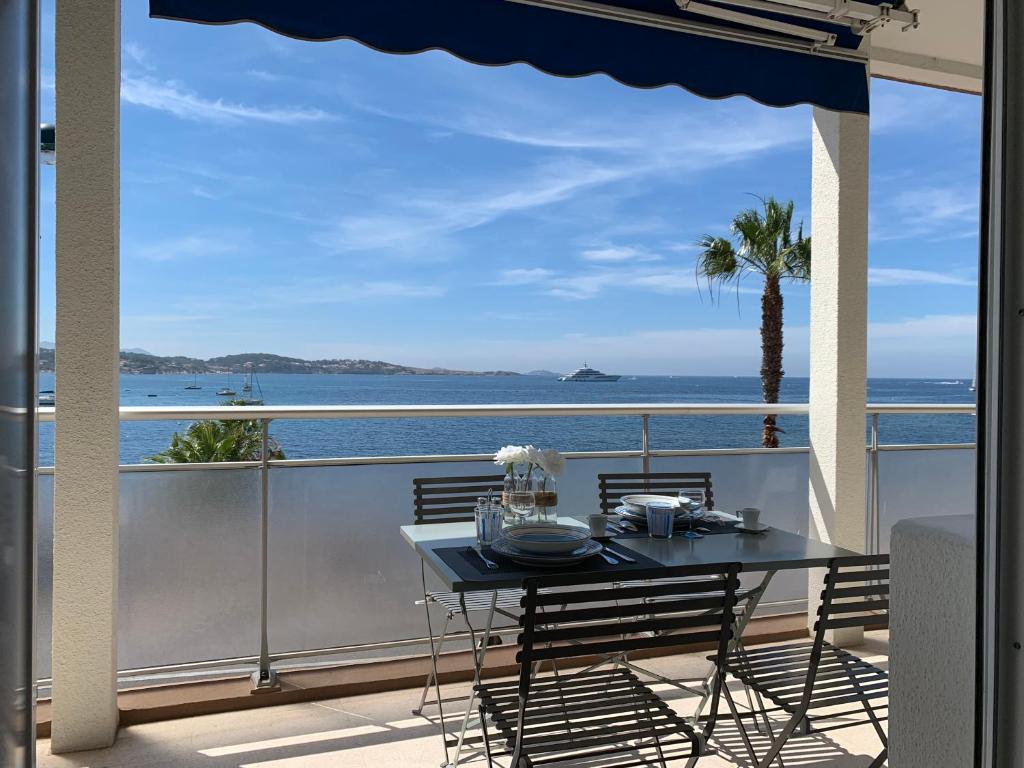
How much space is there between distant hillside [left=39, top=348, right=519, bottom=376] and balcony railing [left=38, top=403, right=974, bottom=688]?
36935mm

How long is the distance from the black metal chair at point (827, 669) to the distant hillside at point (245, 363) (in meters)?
38.4

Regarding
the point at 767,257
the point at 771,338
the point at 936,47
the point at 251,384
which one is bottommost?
the point at 251,384

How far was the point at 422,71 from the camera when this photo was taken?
40031 mm

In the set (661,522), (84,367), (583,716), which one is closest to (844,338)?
(661,522)

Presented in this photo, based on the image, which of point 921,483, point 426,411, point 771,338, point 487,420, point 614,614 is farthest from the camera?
point 487,420

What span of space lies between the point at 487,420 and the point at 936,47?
121ft

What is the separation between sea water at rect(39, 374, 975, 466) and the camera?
38.3 m

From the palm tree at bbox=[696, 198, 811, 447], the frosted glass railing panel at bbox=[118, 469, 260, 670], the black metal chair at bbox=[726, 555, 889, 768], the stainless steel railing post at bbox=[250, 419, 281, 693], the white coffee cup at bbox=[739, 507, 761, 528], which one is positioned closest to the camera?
the black metal chair at bbox=[726, 555, 889, 768]

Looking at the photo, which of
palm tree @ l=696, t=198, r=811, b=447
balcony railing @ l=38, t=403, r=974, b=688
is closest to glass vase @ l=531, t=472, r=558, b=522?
balcony railing @ l=38, t=403, r=974, b=688

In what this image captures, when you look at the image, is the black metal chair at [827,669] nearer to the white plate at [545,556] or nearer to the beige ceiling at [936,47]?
the white plate at [545,556]

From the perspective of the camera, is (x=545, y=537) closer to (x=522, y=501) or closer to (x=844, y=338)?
(x=522, y=501)

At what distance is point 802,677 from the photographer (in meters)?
2.39

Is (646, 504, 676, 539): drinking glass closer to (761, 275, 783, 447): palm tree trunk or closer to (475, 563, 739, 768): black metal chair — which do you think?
(475, 563, 739, 768): black metal chair

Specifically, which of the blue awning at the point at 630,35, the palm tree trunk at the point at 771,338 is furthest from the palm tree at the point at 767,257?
the blue awning at the point at 630,35
